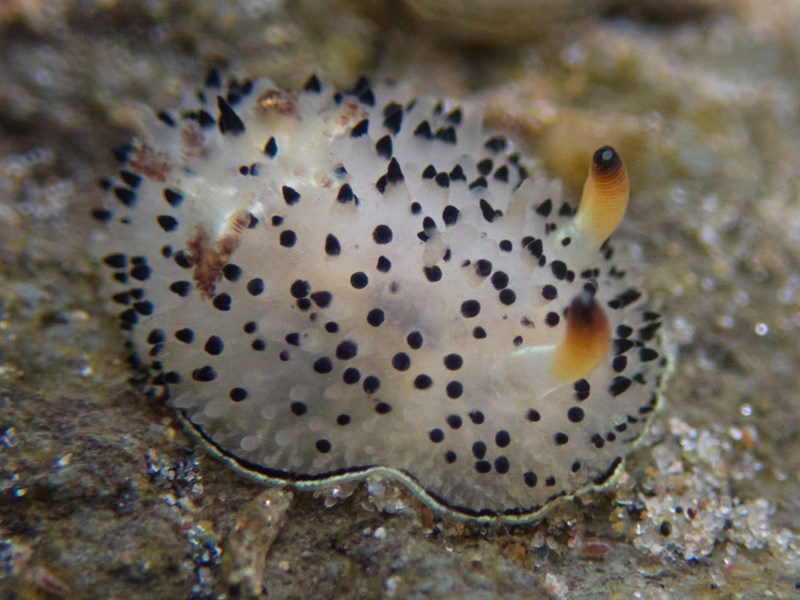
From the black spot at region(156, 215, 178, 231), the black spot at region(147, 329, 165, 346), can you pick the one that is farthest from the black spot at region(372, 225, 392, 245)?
the black spot at region(147, 329, 165, 346)

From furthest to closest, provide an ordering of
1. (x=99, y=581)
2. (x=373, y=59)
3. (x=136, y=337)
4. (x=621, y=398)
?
(x=373, y=59), (x=136, y=337), (x=621, y=398), (x=99, y=581)

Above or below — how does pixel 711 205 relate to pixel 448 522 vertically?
above

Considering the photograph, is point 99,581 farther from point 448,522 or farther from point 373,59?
point 373,59

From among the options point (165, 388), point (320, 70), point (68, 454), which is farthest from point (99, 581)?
point (320, 70)

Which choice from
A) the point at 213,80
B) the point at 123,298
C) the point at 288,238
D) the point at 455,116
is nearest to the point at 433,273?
the point at 288,238

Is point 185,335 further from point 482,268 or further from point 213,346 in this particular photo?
point 482,268

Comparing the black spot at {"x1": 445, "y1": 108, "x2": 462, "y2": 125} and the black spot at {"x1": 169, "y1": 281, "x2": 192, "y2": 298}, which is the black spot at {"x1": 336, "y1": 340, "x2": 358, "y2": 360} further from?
the black spot at {"x1": 445, "y1": 108, "x2": 462, "y2": 125}
